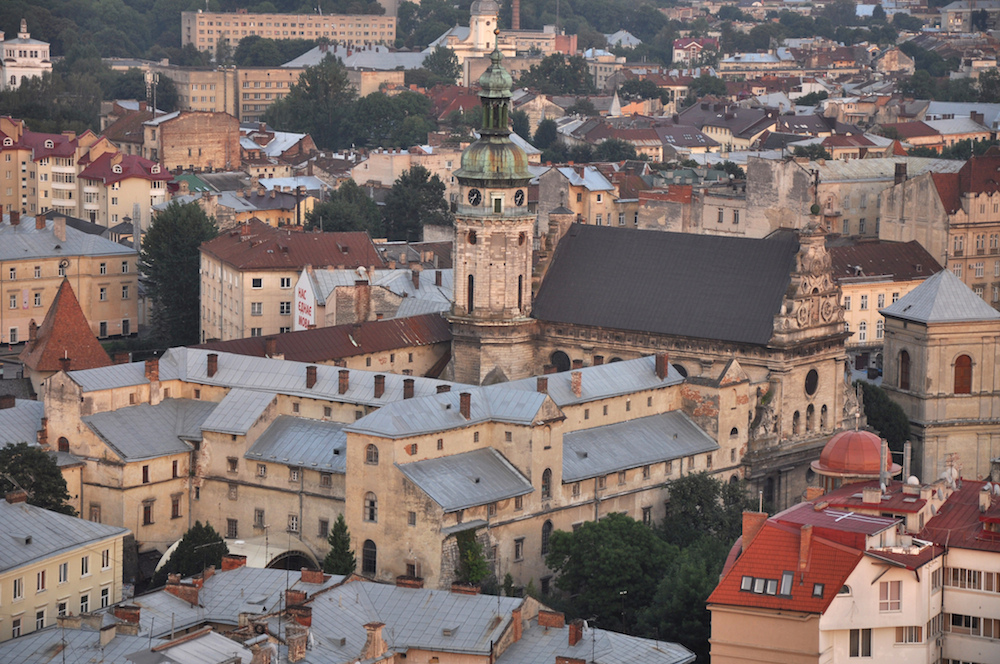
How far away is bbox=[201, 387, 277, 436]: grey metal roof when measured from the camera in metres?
86.8

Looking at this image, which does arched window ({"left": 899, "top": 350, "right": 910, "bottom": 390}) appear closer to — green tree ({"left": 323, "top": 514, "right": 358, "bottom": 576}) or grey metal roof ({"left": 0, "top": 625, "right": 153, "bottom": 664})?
green tree ({"left": 323, "top": 514, "right": 358, "bottom": 576})

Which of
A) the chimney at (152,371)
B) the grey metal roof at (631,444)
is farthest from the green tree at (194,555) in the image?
the grey metal roof at (631,444)

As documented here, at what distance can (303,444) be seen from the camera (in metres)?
85.8

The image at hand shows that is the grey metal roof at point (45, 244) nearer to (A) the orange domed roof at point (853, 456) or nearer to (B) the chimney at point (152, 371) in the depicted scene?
(B) the chimney at point (152, 371)

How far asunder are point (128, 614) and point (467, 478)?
1767cm

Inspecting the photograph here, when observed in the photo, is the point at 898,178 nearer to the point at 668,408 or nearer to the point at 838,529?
the point at 668,408

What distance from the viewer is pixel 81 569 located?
77938 mm

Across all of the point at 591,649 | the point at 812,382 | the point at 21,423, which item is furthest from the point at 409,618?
the point at 812,382

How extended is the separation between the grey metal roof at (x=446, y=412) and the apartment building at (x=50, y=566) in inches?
385

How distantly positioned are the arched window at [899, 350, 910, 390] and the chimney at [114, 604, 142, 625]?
46.0 meters

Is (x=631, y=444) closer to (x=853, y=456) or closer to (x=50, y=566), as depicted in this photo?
(x=853, y=456)

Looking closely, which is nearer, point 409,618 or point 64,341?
point 409,618

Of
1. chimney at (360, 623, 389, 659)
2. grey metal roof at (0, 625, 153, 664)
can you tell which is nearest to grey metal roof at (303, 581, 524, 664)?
chimney at (360, 623, 389, 659)

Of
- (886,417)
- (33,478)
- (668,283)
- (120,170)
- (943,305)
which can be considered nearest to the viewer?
(33,478)
